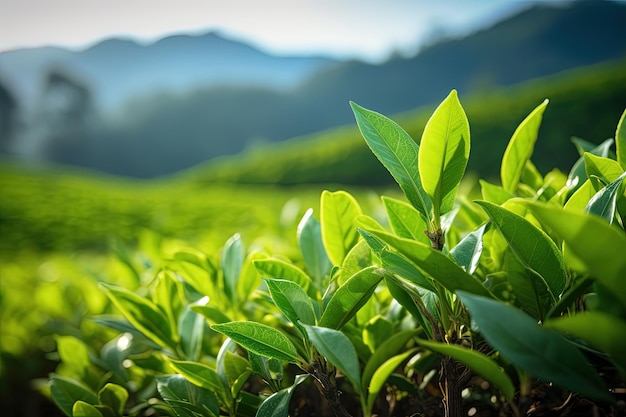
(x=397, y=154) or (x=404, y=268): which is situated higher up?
(x=397, y=154)

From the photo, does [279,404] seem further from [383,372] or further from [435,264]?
[435,264]

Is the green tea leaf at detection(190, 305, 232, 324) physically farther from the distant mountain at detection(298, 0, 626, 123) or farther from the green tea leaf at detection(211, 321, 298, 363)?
the distant mountain at detection(298, 0, 626, 123)

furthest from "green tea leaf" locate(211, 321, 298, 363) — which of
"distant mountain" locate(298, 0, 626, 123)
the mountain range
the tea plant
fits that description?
the mountain range

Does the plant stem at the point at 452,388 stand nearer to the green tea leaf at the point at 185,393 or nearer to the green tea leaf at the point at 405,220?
the green tea leaf at the point at 405,220

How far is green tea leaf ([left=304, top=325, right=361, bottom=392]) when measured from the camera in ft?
1.95

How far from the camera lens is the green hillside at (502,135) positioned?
12.7 m

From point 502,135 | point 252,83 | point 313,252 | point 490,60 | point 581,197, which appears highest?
point 252,83

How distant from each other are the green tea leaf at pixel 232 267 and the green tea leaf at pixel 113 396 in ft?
0.76

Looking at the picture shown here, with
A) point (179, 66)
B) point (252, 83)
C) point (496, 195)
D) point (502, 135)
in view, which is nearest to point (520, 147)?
point (496, 195)

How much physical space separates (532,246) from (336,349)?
24 cm

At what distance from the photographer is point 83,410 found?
2.79 ft

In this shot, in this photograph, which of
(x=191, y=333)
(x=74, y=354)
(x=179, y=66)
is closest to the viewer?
(x=191, y=333)

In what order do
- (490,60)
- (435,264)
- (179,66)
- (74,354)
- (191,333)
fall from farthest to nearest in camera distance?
(179,66), (490,60), (74,354), (191,333), (435,264)

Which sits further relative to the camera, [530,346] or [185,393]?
[185,393]
